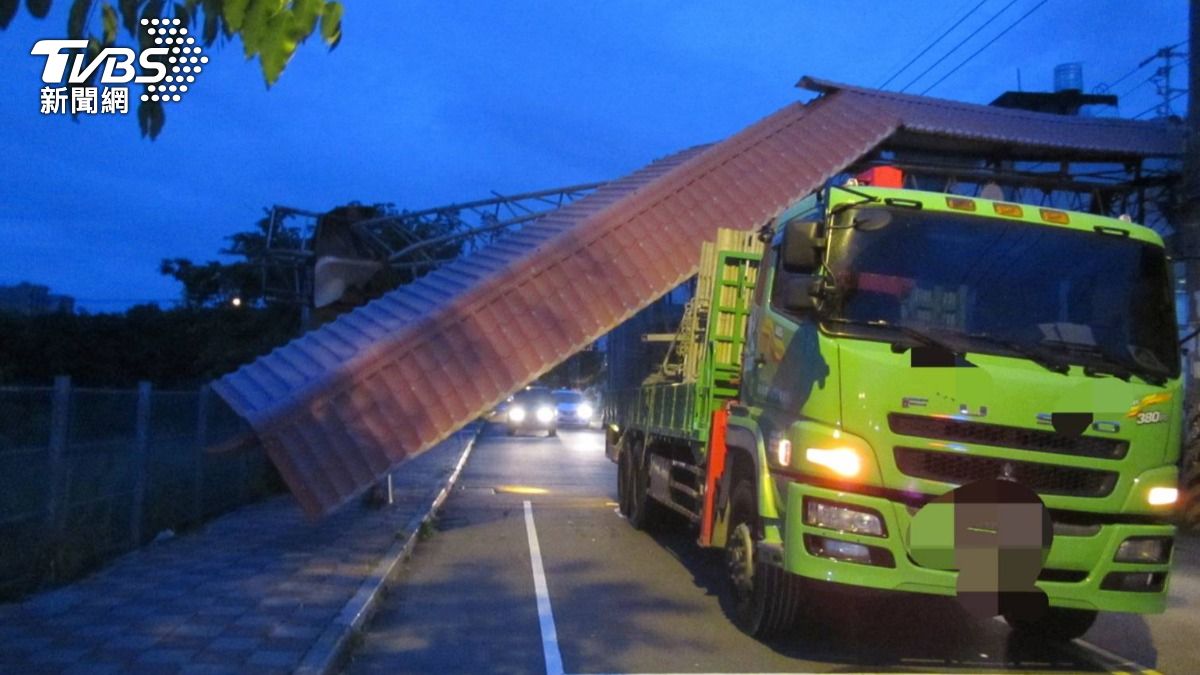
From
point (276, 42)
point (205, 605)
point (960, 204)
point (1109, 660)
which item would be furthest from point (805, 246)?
point (205, 605)

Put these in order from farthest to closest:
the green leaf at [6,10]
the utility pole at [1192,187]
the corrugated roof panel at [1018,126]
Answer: the corrugated roof panel at [1018,126]
the utility pole at [1192,187]
the green leaf at [6,10]

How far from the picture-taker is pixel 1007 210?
8023 mm

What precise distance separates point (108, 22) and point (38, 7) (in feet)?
1.45

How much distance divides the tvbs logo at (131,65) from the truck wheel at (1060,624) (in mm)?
6430

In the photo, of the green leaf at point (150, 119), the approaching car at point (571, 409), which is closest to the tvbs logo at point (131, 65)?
the green leaf at point (150, 119)

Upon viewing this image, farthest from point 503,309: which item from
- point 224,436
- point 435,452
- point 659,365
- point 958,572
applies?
point 435,452

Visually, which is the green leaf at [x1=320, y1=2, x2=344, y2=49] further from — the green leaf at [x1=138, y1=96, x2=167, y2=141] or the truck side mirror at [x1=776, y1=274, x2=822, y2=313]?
the truck side mirror at [x1=776, y1=274, x2=822, y2=313]

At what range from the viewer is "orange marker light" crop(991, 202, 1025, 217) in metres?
7.99

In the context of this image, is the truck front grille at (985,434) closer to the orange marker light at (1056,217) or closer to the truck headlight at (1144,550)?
the truck headlight at (1144,550)

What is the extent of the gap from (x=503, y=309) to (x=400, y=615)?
18.0ft

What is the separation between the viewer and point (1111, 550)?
7297mm

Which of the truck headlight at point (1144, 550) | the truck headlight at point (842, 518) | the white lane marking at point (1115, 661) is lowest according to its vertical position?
the white lane marking at point (1115, 661)

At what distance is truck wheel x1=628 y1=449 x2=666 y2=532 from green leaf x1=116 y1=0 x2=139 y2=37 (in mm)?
11021

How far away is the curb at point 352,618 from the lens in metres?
7.55
